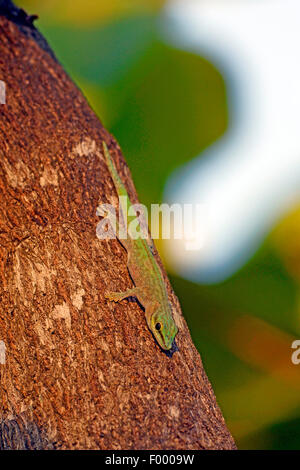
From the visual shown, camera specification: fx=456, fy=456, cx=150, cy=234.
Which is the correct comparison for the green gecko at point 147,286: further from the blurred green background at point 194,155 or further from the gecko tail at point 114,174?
the blurred green background at point 194,155

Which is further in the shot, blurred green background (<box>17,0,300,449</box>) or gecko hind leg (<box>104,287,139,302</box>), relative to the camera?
blurred green background (<box>17,0,300,449</box>)

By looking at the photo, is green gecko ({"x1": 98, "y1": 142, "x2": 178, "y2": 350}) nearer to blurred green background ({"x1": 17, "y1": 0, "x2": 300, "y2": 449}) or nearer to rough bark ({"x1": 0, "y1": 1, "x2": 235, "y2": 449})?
rough bark ({"x1": 0, "y1": 1, "x2": 235, "y2": 449})

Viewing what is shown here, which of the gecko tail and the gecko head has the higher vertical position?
the gecko tail

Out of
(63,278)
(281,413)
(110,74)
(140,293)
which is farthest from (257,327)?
Result: (110,74)

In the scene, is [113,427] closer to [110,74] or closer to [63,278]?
[63,278]

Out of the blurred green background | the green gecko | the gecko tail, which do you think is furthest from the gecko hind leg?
the blurred green background

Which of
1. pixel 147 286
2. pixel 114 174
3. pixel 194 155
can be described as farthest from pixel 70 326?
pixel 194 155

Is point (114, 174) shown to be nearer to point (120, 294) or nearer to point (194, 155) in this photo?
point (120, 294)
